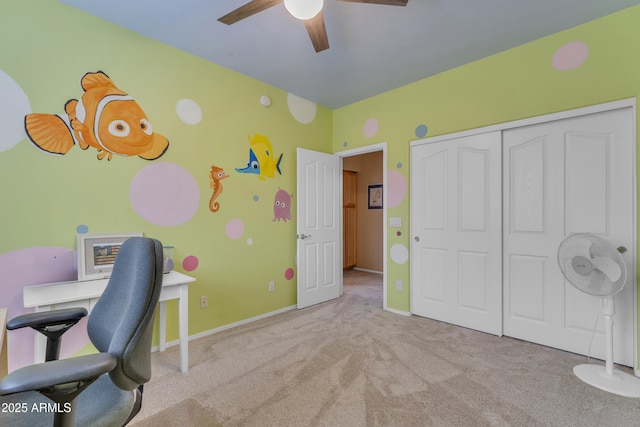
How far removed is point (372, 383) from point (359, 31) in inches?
104

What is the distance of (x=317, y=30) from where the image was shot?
6.25 feet

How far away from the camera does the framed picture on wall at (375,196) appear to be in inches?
228

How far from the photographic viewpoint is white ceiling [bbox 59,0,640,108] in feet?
6.83

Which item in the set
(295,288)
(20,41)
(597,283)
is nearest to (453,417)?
(597,283)

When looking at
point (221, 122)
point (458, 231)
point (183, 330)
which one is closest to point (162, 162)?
point (221, 122)

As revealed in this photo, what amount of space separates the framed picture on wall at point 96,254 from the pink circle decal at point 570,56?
3819 millimetres

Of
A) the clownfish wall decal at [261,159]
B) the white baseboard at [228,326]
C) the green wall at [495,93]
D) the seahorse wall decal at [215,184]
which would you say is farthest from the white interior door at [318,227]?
the seahorse wall decal at [215,184]

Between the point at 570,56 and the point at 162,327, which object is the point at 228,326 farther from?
the point at 570,56

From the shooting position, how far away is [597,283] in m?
1.99

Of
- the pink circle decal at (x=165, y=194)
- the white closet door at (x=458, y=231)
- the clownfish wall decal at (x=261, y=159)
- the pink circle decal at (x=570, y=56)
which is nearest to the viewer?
the pink circle decal at (x=570, y=56)

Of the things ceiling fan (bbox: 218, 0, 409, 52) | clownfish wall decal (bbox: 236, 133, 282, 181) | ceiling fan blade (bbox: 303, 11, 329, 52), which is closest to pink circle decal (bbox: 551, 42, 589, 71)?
ceiling fan (bbox: 218, 0, 409, 52)

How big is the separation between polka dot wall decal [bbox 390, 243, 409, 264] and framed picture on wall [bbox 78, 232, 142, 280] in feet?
8.98

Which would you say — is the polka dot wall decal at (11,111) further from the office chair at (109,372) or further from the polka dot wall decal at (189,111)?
the office chair at (109,372)

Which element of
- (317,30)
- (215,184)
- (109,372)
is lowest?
(109,372)
